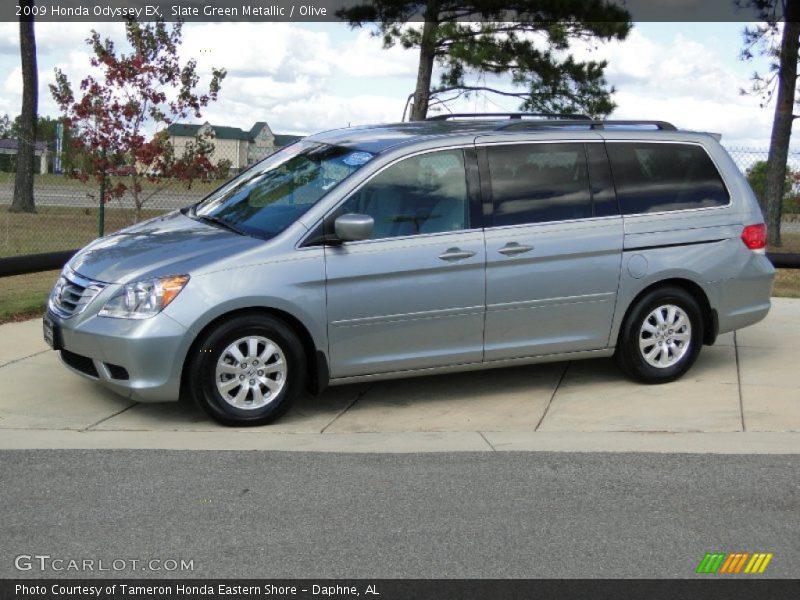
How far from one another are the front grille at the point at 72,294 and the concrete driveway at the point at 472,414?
67cm

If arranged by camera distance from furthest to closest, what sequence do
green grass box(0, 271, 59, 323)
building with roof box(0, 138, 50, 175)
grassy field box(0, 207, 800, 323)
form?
building with roof box(0, 138, 50, 175) < grassy field box(0, 207, 800, 323) < green grass box(0, 271, 59, 323)

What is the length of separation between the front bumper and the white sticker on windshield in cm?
167

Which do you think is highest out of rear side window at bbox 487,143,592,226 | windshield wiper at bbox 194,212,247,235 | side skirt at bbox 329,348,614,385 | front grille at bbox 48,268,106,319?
rear side window at bbox 487,143,592,226

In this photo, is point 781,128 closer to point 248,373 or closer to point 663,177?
point 663,177

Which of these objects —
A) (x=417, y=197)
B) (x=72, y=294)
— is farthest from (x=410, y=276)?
(x=72, y=294)

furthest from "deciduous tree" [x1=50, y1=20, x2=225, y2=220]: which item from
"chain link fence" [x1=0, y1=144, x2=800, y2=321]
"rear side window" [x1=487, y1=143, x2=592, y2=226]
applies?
"rear side window" [x1=487, y1=143, x2=592, y2=226]

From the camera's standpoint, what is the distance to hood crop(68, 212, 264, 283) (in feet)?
23.2

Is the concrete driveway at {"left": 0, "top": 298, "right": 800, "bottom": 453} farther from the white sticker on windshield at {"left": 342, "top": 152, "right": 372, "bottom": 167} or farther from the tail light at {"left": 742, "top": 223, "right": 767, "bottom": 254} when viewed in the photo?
the white sticker on windshield at {"left": 342, "top": 152, "right": 372, "bottom": 167}

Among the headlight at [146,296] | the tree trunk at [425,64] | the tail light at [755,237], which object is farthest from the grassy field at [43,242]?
the tree trunk at [425,64]

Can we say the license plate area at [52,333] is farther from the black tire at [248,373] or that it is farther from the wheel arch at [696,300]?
the wheel arch at [696,300]

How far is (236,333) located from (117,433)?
96 cm

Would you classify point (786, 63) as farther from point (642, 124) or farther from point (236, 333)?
point (236, 333)
